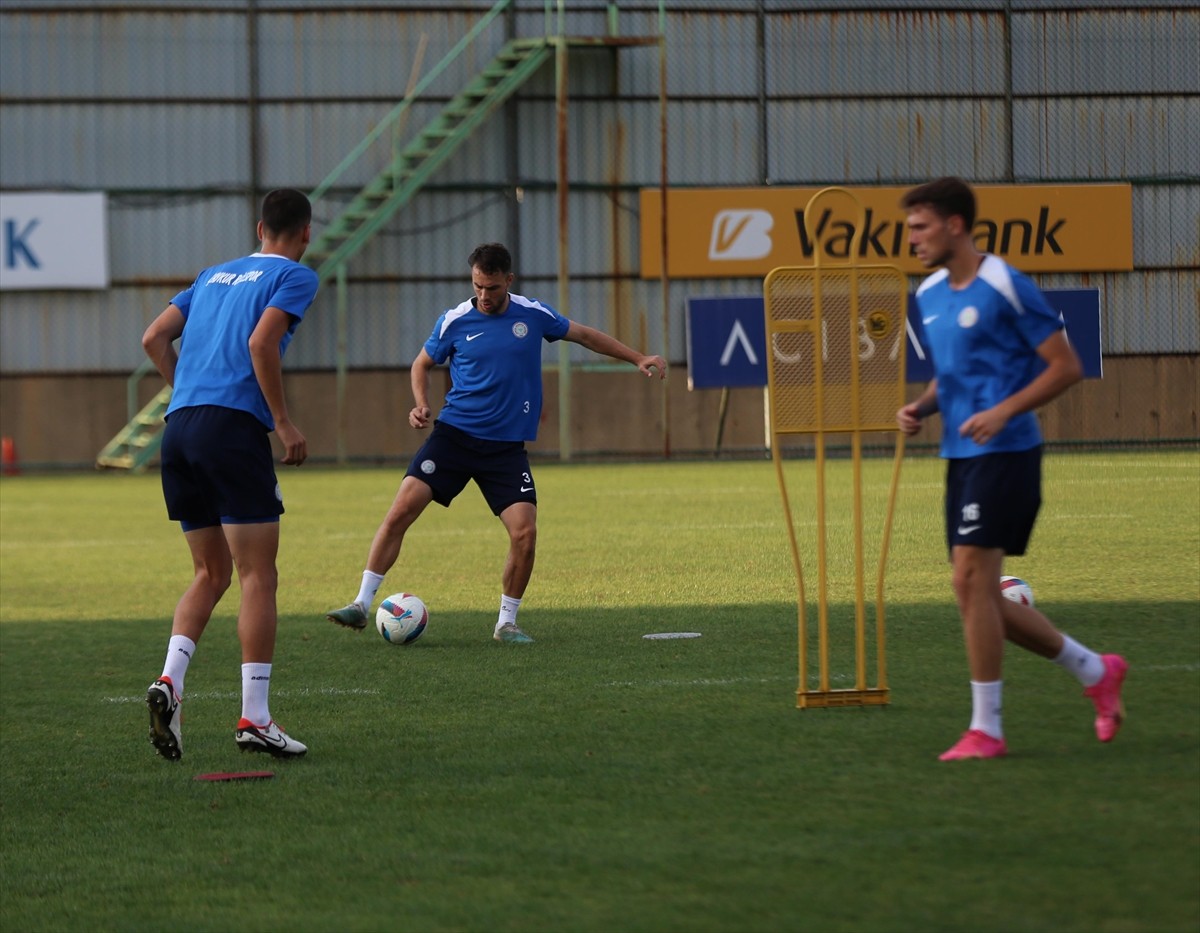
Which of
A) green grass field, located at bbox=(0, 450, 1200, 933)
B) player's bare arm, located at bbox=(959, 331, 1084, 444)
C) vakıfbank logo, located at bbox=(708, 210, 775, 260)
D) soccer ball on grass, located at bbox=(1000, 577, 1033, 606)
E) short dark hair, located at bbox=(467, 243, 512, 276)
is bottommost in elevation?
green grass field, located at bbox=(0, 450, 1200, 933)

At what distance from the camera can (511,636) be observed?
9.26 metres

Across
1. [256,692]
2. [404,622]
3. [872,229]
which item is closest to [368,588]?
[404,622]

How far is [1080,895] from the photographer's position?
4.15 metres

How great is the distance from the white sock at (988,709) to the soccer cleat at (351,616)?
14.9 feet

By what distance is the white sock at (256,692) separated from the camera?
633 cm

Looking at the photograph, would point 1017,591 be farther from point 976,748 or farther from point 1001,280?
point 1001,280

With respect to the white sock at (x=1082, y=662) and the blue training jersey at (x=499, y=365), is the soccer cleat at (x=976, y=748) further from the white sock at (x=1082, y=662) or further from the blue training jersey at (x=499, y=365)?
the blue training jersey at (x=499, y=365)

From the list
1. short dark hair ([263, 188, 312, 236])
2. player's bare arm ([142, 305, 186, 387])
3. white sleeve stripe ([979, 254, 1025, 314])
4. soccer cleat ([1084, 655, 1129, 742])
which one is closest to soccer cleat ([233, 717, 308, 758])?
player's bare arm ([142, 305, 186, 387])

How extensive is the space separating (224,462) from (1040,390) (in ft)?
9.24

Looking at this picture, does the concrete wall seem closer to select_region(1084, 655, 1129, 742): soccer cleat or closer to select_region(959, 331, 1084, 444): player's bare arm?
select_region(1084, 655, 1129, 742): soccer cleat

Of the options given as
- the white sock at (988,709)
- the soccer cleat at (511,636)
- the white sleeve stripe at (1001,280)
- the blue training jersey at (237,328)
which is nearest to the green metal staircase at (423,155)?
the soccer cleat at (511,636)

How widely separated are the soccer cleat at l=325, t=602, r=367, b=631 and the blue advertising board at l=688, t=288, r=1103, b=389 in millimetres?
20741

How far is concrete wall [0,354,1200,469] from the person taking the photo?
31.5m

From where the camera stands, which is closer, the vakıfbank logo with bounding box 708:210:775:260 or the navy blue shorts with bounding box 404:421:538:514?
the navy blue shorts with bounding box 404:421:538:514
